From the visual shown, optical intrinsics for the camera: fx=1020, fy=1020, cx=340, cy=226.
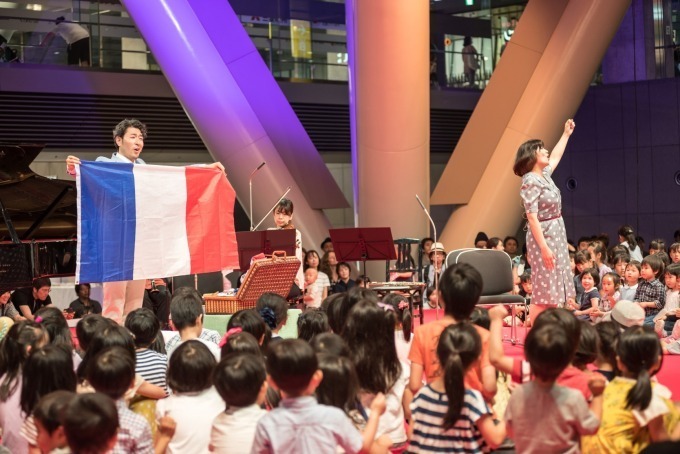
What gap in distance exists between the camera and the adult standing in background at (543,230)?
233 inches

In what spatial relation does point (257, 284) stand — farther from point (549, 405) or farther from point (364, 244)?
point (549, 405)

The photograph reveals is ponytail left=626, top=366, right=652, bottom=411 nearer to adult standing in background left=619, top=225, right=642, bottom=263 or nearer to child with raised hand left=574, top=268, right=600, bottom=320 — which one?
child with raised hand left=574, top=268, right=600, bottom=320

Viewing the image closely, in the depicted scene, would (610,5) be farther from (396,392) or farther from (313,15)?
(396,392)

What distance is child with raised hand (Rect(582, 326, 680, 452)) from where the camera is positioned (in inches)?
137

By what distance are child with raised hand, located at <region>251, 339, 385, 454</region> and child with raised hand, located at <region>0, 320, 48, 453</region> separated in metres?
1.20

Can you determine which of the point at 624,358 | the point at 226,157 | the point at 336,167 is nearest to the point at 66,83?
the point at 226,157

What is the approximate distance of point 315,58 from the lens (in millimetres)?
15703

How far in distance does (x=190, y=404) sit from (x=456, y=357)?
1.04m

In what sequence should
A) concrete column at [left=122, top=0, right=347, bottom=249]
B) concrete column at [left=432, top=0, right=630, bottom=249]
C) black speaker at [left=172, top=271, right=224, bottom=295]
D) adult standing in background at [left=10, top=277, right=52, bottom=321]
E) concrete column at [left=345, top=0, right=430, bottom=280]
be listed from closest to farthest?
adult standing in background at [left=10, top=277, right=52, bottom=321], black speaker at [left=172, top=271, right=224, bottom=295], concrete column at [left=345, top=0, right=430, bottom=280], concrete column at [left=122, top=0, right=347, bottom=249], concrete column at [left=432, top=0, right=630, bottom=249]

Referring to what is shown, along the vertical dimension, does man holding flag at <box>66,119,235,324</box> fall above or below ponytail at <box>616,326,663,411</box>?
above

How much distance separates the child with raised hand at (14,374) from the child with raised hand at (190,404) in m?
0.62

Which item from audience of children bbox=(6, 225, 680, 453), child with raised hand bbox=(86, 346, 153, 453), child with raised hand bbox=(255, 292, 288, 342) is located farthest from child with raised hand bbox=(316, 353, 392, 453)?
child with raised hand bbox=(255, 292, 288, 342)

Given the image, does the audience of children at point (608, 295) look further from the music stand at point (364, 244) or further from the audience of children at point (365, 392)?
the audience of children at point (365, 392)

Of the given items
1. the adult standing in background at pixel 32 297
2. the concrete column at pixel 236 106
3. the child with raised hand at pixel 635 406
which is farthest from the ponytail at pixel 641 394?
the concrete column at pixel 236 106
